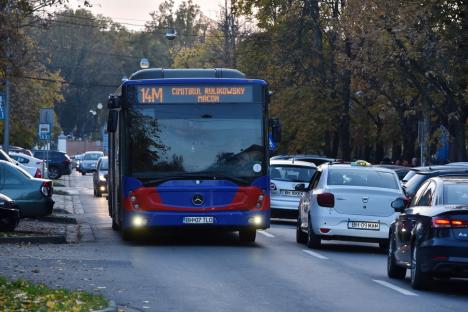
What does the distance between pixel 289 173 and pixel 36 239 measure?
10211mm

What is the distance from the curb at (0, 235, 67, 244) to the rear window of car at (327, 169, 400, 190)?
5.06 meters

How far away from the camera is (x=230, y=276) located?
1752 cm

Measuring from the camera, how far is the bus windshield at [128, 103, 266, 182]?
23.2 metres

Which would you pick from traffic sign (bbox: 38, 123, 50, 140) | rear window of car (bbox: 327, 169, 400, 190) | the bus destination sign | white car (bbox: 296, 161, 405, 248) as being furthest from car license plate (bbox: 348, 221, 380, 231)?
traffic sign (bbox: 38, 123, 50, 140)

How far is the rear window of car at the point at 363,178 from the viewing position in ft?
77.3

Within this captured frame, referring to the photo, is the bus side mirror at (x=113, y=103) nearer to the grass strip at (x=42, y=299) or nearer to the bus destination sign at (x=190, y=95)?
the bus destination sign at (x=190, y=95)

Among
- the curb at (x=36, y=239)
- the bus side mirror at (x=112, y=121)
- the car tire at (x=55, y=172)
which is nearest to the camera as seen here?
the curb at (x=36, y=239)

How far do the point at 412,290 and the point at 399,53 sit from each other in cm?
2861

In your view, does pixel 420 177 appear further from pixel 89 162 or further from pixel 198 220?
pixel 89 162

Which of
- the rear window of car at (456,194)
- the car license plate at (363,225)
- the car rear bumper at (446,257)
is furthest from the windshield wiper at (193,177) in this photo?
the car rear bumper at (446,257)

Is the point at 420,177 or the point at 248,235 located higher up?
the point at 420,177

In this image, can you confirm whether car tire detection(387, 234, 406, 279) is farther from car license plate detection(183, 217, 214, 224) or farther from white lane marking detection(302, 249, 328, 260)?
car license plate detection(183, 217, 214, 224)

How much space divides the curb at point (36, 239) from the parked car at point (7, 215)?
2.90ft

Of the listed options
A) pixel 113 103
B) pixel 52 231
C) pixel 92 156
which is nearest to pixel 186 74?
pixel 113 103
